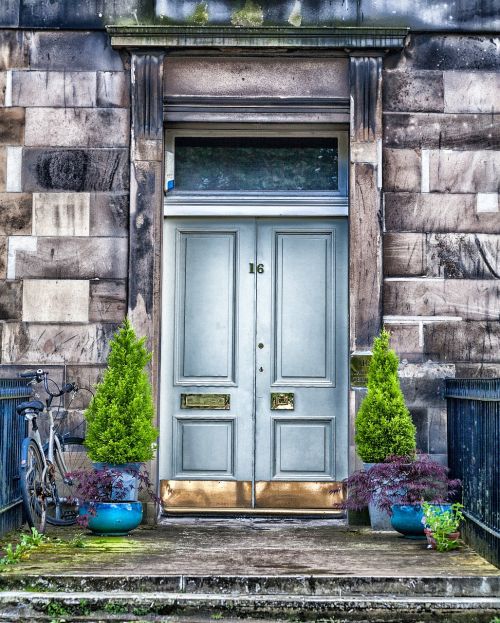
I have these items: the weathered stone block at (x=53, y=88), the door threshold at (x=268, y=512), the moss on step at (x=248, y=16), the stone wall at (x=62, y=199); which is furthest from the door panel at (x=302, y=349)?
the weathered stone block at (x=53, y=88)

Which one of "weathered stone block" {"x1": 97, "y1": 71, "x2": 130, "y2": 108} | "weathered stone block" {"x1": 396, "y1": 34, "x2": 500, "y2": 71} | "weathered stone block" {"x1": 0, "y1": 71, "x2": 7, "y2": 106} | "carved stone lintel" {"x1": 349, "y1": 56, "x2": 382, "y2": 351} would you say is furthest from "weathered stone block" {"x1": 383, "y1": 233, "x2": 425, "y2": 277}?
"weathered stone block" {"x1": 0, "y1": 71, "x2": 7, "y2": 106}

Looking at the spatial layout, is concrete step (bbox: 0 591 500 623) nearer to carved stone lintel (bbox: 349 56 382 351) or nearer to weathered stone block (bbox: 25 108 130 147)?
carved stone lintel (bbox: 349 56 382 351)

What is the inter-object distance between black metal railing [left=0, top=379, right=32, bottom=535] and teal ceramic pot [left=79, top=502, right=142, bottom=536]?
20.5 inches

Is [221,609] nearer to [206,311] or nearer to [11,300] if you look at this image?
[206,311]

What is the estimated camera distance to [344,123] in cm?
924

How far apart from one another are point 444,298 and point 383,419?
1.39 metres

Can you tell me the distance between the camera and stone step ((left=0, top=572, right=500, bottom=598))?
6270 millimetres

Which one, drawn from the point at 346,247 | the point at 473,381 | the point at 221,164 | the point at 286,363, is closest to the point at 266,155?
the point at 221,164

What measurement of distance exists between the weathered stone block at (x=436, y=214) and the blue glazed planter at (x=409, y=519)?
244 centimetres

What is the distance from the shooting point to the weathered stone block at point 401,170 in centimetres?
912

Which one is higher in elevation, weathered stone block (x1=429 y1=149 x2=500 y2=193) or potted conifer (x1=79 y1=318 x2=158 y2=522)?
weathered stone block (x1=429 y1=149 x2=500 y2=193)

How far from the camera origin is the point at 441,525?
757 centimetres

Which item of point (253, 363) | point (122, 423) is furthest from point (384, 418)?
point (122, 423)

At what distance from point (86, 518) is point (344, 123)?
401cm
